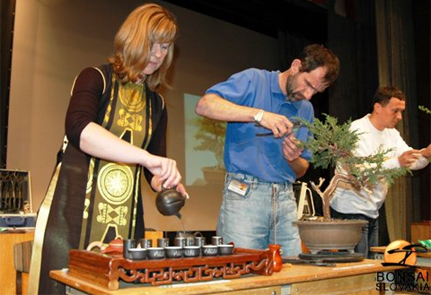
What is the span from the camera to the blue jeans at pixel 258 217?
5.92 ft

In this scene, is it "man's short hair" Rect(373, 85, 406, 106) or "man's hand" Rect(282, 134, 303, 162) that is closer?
"man's hand" Rect(282, 134, 303, 162)

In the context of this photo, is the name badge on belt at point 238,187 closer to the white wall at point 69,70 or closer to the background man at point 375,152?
the background man at point 375,152

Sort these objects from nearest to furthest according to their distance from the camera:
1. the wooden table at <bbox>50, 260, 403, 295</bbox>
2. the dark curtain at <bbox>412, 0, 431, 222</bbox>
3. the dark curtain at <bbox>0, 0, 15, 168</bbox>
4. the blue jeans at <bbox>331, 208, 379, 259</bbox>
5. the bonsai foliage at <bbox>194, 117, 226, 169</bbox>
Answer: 1. the wooden table at <bbox>50, 260, 403, 295</bbox>
2. the blue jeans at <bbox>331, 208, 379, 259</bbox>
3. the dark curtain at <bbox>0, 0, 15, 168</bbox>
4. the dark curtain at <bbox>412, 0, 431, 222</bbox>
5. the bonsai foliage at <bbox>194, 117, 226, 169</bbox>

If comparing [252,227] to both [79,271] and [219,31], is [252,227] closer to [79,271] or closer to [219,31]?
[79,271]

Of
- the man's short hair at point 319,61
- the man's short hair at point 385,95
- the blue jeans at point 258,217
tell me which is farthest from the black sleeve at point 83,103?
the man's short hair at point 385,95

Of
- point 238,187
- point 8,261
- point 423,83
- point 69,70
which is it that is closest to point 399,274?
point 238,187

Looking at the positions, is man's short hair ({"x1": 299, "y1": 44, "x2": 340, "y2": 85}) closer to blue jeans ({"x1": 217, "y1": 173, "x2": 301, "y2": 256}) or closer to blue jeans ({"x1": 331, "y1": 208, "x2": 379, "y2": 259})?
blue jeans ({"x1": 217, "y1": 173, "x2": 301, "y2": 256})

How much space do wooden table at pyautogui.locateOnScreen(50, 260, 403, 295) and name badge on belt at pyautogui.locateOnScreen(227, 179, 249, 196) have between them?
0.37 metres

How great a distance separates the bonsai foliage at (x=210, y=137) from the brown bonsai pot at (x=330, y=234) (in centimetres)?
454

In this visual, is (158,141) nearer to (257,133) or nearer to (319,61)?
(257,133)

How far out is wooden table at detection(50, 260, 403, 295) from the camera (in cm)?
108

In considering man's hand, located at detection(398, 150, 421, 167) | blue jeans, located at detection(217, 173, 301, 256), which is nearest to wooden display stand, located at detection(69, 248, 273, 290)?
blue jeans, located at detection(217, 173, 301, 256)

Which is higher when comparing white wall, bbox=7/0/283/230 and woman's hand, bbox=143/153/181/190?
white wall, bbox=7/0/283/230

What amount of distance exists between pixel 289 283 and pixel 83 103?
2.48ft
